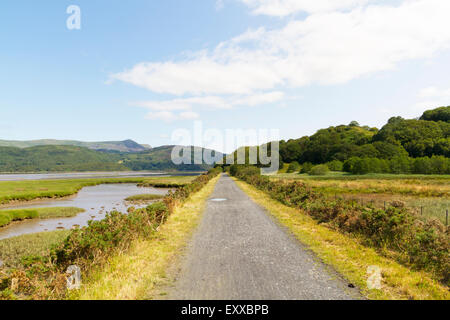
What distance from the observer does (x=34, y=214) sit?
31.0m

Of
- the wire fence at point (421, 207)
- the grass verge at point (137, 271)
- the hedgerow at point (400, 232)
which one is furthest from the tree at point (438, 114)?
the grass verge at point (137, 271)

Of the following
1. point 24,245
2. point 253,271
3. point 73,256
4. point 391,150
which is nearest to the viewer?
point 253,271

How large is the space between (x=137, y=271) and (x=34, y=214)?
32.4 m

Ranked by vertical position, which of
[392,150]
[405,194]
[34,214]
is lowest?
[34,214]

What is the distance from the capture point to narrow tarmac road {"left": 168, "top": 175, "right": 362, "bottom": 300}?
17.5 feet

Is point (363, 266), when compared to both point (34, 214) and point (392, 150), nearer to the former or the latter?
point (34, 214)

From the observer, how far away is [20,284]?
18.7 ft

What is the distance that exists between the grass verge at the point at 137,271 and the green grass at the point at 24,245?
8.93 meters

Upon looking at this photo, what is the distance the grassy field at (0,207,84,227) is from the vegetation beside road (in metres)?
25.6

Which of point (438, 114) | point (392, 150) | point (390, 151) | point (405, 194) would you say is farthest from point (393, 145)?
point (405, 194)

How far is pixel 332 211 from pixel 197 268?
9.25 metres

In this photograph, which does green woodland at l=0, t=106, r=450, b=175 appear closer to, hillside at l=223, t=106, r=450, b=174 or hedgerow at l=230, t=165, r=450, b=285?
hillside at l=223, t=106, r=450, b=174
